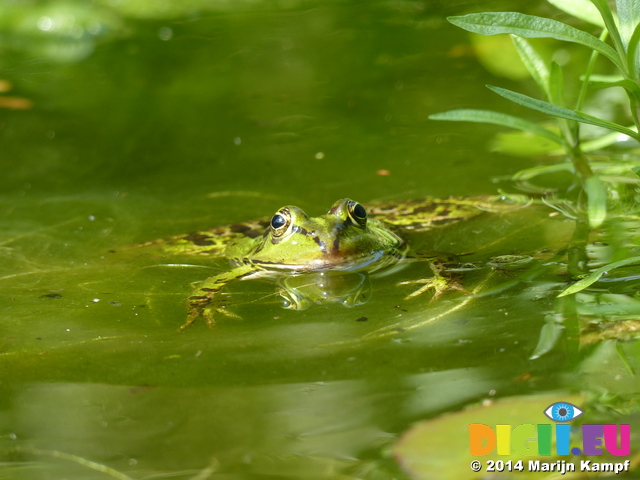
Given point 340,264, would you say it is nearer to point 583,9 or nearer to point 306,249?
point 306,249

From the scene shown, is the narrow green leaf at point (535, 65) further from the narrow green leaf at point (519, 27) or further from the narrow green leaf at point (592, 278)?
the narrow green leaf at point (592, 278)

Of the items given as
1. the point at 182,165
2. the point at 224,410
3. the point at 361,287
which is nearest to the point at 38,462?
the point at 224,410

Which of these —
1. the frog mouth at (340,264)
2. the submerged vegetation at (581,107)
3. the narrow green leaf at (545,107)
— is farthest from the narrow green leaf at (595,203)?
the frog mouth at (340,264)

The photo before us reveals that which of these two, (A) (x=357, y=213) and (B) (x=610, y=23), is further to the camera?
(A) (x=357, y=213)

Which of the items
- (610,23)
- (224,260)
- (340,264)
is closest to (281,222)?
(340,264)

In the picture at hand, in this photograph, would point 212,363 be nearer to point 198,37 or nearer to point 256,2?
point 198,37
